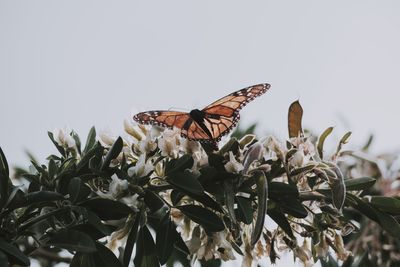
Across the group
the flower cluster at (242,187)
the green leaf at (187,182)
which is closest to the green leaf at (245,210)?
the flower cluster at (242,187)

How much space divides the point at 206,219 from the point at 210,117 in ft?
1.43

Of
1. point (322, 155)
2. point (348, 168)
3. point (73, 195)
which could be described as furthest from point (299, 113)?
point (348, 168)

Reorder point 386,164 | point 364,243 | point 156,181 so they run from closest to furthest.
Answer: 1. point 156,181
2. point 364,243
3. point 386,164

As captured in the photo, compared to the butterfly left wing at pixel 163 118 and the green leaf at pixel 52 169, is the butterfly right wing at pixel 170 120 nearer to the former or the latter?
the butterfly left wing at pixel 163 118

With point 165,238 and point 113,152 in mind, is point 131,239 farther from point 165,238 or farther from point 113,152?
point 113,152

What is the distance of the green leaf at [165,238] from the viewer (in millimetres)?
1425

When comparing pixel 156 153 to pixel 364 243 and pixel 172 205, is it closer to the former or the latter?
pixel 172 205

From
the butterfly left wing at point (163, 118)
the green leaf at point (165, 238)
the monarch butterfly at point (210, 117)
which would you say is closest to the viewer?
the green leaf at point (165, 238)

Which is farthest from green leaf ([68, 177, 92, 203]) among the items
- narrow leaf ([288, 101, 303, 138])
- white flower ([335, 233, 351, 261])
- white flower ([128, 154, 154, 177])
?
white flower ([335, 233, 351, 261])

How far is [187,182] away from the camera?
1.33m

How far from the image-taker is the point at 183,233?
5.15 ft

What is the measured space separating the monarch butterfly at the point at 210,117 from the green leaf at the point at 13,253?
0.48 metres

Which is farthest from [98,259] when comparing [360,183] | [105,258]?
[360,183]

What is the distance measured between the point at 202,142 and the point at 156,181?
0.48ft
